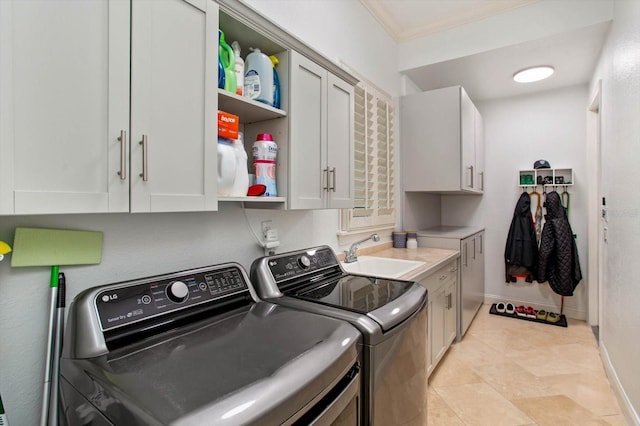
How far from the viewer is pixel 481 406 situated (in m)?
2.04

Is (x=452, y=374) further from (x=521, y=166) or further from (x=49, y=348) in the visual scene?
(x=521, y=166)

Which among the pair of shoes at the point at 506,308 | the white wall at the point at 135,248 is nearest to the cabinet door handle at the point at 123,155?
the white wall at the point at 135,248

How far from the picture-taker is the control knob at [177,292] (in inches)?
39.2

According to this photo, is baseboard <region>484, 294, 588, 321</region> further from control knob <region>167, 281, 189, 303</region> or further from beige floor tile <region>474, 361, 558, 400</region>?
control knob <region>167, 281, 189, 303</region>

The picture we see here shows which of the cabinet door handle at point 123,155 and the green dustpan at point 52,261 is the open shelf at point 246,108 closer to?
the cabinet door handle at point 123,155

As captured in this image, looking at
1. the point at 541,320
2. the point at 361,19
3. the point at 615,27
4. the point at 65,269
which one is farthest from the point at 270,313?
the point at 541,320

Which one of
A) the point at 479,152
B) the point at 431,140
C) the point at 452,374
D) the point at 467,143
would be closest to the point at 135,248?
the point at 452,374

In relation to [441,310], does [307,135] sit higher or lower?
higher

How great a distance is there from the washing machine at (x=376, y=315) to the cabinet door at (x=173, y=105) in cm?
48

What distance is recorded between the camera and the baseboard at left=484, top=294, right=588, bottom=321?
11.8 ft

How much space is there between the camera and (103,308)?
85 cm

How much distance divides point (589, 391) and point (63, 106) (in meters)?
3.16

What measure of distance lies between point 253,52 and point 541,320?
3.87 metres

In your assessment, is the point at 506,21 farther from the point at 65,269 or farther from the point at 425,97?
the point at 65,269
